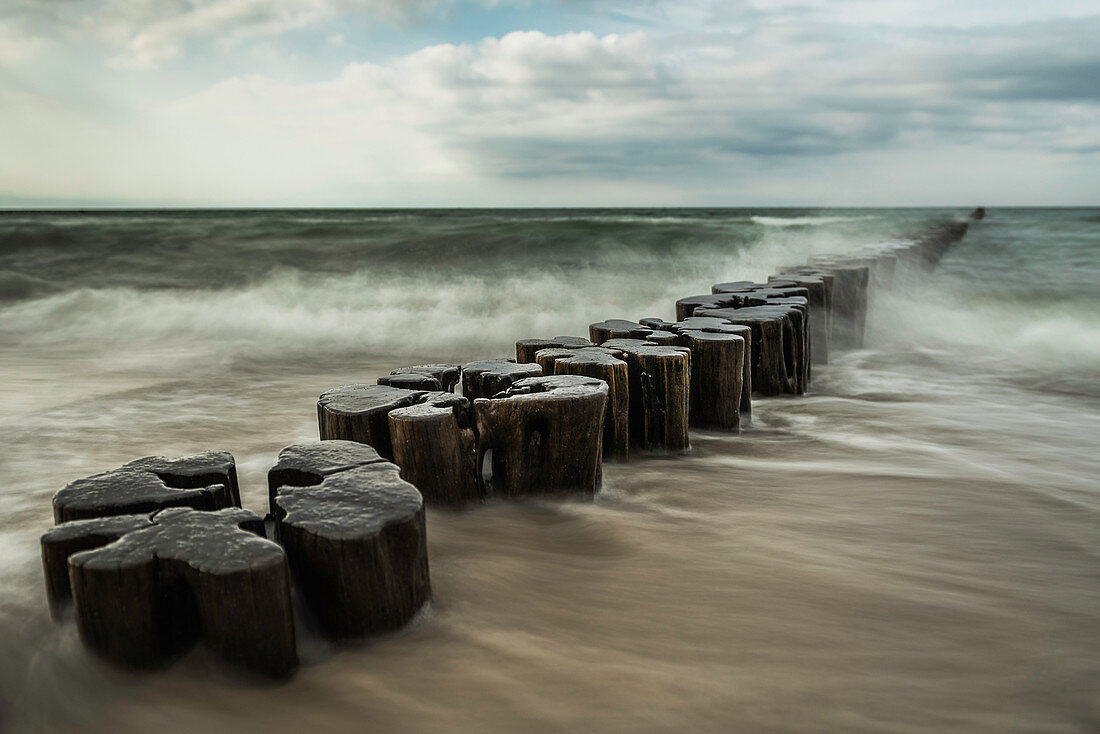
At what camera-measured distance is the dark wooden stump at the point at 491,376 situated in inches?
104

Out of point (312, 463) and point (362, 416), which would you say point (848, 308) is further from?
point (312, 463)

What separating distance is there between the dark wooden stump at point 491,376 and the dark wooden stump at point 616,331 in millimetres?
824

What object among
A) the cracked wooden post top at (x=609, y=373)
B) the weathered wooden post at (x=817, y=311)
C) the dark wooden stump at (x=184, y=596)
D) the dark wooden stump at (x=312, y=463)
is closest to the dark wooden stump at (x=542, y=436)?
the cracked wooden post top at (x=609, y=373)

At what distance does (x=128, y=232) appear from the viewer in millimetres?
17281

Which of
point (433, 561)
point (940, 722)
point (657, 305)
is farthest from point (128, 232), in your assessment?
point (940, 722)

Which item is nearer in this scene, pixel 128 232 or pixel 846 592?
pixel 846 592

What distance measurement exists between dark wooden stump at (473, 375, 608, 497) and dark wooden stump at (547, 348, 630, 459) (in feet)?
0.92

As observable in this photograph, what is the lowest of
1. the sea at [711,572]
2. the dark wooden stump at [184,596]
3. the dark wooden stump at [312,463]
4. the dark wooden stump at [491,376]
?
the sea at [711,572]

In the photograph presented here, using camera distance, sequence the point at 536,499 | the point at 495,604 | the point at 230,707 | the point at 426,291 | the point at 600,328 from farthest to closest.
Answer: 1. the point at 426,291
2. the point at 600,328
3. the point at 536,499
4. the point at 495,604
5. the point at 230,707

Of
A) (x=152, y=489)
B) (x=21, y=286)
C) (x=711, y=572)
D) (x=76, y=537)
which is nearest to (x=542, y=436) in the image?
(x=711, y=572)

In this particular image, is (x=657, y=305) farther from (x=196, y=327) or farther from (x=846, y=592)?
(x=846, y=592)

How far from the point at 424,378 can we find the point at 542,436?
0.48m

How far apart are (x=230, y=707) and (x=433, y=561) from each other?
686 millimetres

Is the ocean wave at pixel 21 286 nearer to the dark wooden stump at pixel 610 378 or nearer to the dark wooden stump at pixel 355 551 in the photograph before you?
the dark wooden stump at pixel 610 378
